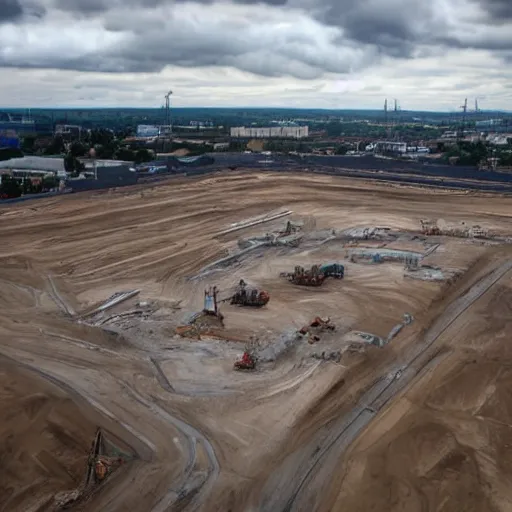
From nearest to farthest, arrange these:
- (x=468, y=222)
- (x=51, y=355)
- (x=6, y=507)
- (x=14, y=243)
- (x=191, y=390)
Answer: (x=6, y=507) → (x=191, y=390) → (x=51, y=355) → (x=14, y=243) → (x=468, y=222)

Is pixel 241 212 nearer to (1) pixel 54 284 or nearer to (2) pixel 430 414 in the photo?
(1) pixel 54 284

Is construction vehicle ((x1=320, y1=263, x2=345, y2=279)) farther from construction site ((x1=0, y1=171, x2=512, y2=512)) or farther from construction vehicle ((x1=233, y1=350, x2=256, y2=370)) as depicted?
construction vehicle ((x1=233, y1=350, x2=256, y2=370))

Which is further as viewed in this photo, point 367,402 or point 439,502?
point 367,402

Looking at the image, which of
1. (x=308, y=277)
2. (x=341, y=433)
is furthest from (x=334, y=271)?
(x=341, y=433)

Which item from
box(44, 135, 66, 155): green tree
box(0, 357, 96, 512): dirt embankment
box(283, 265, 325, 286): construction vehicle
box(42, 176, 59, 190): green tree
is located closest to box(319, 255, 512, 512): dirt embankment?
box(0, 357, 96, 512): dirt embankment

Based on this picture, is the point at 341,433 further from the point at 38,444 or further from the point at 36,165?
the point at 36,165

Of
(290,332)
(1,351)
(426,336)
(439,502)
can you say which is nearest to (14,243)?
(1,351)
